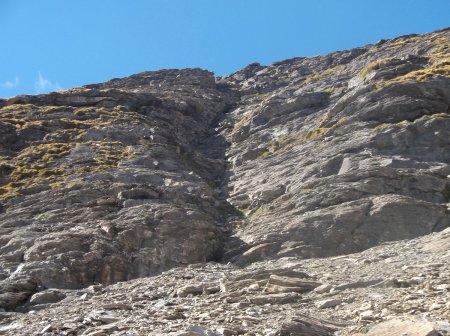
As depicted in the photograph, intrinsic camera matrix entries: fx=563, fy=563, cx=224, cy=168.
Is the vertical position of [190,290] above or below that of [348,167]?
below

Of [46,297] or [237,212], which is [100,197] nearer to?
[237,212]

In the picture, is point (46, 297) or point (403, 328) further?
point (46, 297)

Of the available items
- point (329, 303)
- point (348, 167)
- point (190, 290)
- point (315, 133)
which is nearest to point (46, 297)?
point (190, 290)

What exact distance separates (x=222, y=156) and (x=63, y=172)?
23168mm

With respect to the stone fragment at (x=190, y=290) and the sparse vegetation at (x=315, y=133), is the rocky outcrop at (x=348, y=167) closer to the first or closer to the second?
the sparse vegetation at (x=315, y=133)

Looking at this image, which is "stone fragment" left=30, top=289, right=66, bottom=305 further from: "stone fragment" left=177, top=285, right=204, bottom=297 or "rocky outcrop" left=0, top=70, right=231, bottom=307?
"stone fragment" left=177, top=285, right=204, bottom=297

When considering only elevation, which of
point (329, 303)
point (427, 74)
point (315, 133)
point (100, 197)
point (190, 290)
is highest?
point (427, 74)

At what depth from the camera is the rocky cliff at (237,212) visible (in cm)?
1950

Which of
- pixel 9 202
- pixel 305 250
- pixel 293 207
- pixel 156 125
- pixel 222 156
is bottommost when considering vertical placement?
pixel 305 250

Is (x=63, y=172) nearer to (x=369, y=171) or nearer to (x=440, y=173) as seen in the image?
(x=369, y=171)

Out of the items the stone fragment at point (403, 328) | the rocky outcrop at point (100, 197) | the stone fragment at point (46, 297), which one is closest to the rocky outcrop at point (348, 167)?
the rocky outcrop at point (100, 197)

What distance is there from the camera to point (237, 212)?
4666 cm

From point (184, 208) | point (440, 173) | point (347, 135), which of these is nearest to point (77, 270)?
point (184, 208)

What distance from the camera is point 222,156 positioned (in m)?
70.8
